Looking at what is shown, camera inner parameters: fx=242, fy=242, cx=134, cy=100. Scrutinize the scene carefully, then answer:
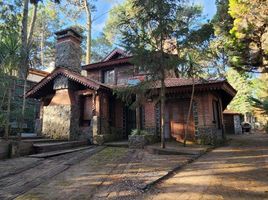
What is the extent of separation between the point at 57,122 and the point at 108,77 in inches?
217

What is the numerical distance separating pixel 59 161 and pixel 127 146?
3749 millimetres

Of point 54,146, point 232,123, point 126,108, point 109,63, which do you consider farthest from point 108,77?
point 232,123

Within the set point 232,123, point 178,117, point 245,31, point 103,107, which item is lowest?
point 232,123

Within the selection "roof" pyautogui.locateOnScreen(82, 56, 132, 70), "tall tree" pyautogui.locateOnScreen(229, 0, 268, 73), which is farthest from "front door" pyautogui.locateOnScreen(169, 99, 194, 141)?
"roof" pyautogui.locateOnScreen(82, 56, 132, 70)

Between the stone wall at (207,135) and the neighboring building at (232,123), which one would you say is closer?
the stone wall at (207,135)

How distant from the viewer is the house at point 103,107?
1223cm

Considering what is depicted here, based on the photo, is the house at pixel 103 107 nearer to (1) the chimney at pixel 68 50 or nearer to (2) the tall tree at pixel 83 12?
(1) the chimney at pixel 68 50

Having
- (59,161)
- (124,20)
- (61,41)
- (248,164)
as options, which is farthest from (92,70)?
(248,164)

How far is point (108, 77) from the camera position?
17.2 metres

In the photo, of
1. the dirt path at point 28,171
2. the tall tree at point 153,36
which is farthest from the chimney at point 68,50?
the dirt path at point 28,171

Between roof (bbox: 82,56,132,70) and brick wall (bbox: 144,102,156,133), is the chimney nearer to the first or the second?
roof (bbox: 82,56,132,70)

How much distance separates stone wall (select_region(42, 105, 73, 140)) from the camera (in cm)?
1273

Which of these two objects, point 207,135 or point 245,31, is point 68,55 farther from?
point 245,31

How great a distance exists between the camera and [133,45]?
386 inches
